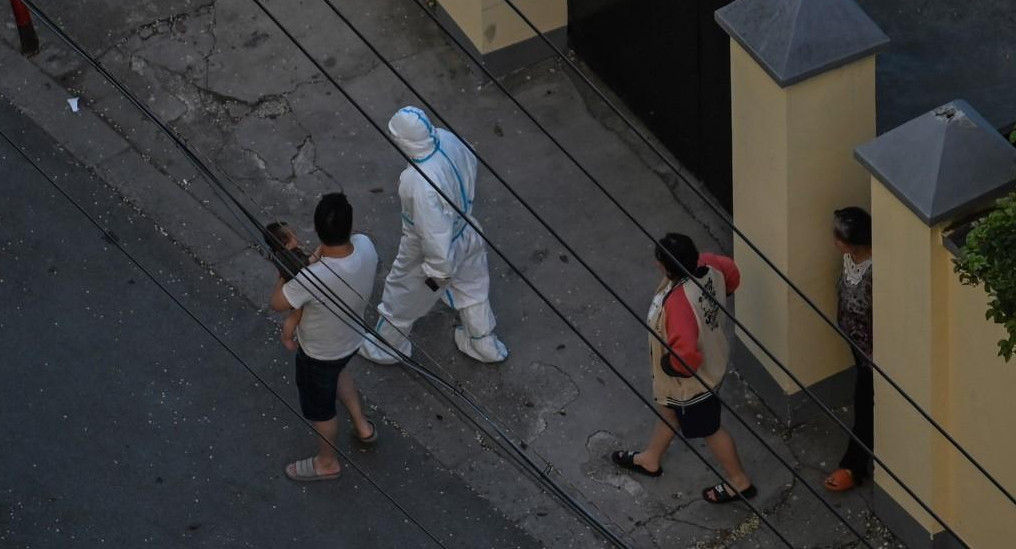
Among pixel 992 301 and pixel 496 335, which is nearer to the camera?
pixel 992 301

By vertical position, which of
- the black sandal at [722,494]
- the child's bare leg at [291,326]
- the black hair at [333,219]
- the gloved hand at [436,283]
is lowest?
the black sandal at [722,494]

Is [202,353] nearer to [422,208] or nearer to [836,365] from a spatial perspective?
[422,208]

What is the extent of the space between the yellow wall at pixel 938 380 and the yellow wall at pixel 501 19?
361 centimetres

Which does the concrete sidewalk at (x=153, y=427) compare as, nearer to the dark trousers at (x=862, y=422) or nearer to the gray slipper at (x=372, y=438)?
the gray slipper at (x=372, y=438)

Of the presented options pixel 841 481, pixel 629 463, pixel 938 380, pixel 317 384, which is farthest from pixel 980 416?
pixel 317 384

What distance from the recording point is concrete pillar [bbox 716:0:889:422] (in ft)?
25.5

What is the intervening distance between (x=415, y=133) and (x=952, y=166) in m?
2.48

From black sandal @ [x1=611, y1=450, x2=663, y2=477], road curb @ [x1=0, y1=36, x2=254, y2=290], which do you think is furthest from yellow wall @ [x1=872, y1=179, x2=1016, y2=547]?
road curb @ [x1=0, y1=36, x2=254, y2=290]

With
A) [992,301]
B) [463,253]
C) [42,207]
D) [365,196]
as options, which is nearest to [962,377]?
[992,301]

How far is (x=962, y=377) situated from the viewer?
764 cm

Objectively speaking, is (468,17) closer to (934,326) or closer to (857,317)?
(857,317)

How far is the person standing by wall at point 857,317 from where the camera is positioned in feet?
25.9

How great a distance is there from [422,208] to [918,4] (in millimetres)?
2997

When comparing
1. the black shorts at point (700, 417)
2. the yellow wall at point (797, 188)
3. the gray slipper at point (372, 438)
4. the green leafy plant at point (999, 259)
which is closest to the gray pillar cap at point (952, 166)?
the green leafy plant at point (999, 259)
